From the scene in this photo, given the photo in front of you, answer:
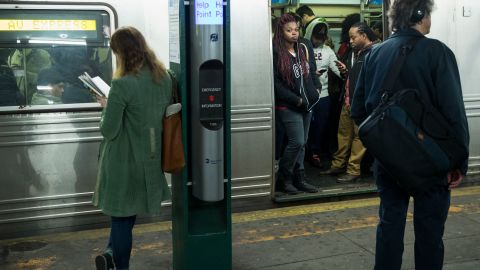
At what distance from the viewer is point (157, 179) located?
352 centimetres

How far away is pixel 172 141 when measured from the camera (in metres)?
3.41

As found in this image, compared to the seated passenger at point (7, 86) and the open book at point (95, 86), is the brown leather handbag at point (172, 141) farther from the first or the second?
the seated passenger at point (7, 86)

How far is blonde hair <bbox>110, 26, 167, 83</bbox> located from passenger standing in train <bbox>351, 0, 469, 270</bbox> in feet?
4.23

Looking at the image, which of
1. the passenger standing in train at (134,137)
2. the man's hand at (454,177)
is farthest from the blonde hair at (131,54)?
the man's hand at (454,177)

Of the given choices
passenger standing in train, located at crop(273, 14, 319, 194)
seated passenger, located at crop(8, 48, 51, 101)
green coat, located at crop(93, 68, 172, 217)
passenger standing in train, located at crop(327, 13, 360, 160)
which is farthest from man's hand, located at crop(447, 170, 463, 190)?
passenger standing in train, located at crop(327, 13, 360, 160)

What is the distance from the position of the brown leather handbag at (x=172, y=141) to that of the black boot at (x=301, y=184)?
2.61 metres

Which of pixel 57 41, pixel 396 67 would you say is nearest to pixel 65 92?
pixel 57 41

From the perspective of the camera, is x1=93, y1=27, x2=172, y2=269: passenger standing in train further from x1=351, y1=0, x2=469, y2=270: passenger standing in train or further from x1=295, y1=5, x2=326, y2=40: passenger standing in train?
x1=295, y1=5, x2=326, y2=40: passenger standing in train

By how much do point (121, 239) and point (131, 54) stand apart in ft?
3.82

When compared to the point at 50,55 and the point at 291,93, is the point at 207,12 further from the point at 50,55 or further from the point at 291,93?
the point at 291,93

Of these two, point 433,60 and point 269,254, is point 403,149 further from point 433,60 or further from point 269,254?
point 269,254

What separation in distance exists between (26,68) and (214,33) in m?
2.11

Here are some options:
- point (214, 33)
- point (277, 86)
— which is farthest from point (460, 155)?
point (277, 86)

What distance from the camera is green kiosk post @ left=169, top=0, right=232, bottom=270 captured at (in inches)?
130
